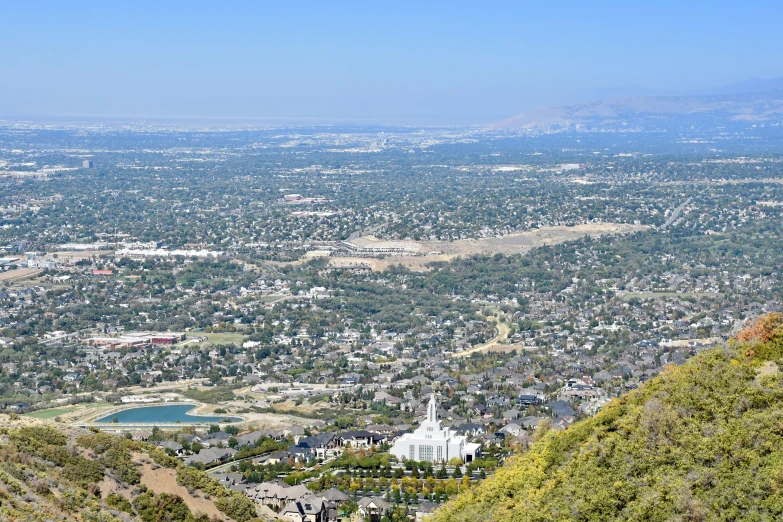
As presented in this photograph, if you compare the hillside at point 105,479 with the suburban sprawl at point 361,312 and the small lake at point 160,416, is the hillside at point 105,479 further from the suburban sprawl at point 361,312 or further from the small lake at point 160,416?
the small lake at point 160,416

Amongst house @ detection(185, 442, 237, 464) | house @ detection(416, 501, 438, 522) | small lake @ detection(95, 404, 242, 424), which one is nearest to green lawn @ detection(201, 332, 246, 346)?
small lake @ detection(95, 404, 242, 424)

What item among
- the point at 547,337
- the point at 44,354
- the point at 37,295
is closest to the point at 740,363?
the point at 547,337

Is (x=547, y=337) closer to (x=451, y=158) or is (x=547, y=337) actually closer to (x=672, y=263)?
(x=672, y=263)

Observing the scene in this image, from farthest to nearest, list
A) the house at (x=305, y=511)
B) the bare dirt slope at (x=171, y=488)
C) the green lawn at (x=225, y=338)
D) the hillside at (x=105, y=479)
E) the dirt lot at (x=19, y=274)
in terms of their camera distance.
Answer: the dirt lot at (x=19, y=274) → the green lawn at (x=225, y=338) → the house at (x=305, y=511) → the bare dirt slope at (x=171, y=488) → the hillside at (x=105, y=479)

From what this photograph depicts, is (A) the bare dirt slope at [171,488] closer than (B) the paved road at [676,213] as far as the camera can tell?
Yes

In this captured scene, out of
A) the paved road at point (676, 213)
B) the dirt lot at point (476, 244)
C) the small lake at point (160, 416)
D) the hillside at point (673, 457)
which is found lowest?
the dirt lot at point (476, 244)

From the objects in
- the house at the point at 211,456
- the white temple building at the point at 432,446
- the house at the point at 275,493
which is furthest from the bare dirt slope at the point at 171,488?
the white temple building at the point at 432,446
